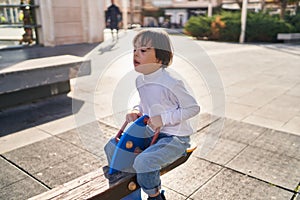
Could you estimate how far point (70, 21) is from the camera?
37.6 ft

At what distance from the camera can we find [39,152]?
360 cm

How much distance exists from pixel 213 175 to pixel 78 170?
1437mm

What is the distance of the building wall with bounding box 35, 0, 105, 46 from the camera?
10438 mm

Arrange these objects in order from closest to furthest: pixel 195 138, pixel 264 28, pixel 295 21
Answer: pixel 195 138 < pixel 264 28 < pixel 295 21

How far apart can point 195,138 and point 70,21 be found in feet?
30.3

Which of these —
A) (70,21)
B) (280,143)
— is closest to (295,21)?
(70,21)

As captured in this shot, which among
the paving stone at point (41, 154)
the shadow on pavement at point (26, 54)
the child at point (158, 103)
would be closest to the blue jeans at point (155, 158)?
the child at point (158, 103)

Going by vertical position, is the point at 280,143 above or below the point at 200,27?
below

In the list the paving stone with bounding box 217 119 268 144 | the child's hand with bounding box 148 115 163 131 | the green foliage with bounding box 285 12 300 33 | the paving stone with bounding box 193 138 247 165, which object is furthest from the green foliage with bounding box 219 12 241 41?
the child's hand with bounding box 148 115 163 131

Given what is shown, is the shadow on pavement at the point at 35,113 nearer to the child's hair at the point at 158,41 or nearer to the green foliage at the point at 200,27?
the child's hair at the point at 158,41

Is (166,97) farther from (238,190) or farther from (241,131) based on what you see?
(241,131)

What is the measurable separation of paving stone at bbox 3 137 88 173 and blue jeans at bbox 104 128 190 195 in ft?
4.86

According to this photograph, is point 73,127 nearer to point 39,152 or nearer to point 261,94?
point 39,152

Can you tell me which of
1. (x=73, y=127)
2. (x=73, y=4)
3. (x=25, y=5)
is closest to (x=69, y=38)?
(x=73, y=4)
